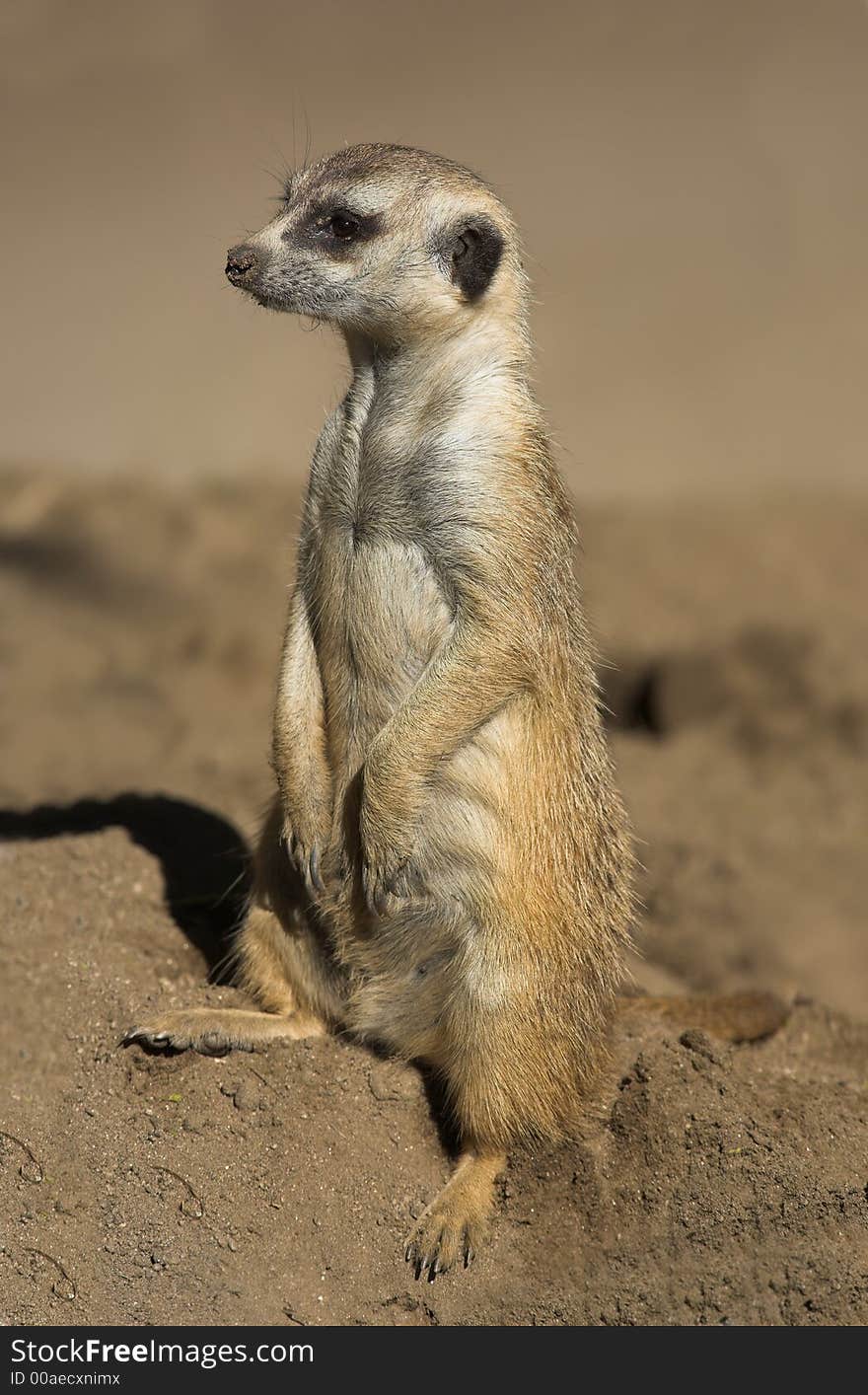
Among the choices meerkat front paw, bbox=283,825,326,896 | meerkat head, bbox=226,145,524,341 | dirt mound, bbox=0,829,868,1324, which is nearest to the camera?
dirt mound, bbox=0,829,868,1324

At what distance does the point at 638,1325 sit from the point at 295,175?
2.66 m

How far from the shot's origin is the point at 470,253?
120 inches

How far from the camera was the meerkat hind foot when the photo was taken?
331 cm

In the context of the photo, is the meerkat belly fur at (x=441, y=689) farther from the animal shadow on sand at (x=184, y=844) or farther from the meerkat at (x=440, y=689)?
the animal shadow on sand at (x=184, y=844)

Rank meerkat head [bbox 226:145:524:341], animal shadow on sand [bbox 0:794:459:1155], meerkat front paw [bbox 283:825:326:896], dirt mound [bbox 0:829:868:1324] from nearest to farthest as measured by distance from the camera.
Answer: dirt mound [bbox 0:829:868:1324] < meerkat head [bbox 226:145:524:341] < meerkat front paw [bbox 283:825:326:896] < animal shadow on sand [bbox 0:794:459:1155]

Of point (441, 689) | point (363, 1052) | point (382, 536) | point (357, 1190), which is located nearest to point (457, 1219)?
point (357, 1190)

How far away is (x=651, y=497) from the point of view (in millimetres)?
8539

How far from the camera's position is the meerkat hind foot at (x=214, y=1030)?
3309 mm

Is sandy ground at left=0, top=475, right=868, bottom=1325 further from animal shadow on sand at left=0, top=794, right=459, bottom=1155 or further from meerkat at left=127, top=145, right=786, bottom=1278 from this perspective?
meerkat at left=127, top=145, right=786, bottom=1278

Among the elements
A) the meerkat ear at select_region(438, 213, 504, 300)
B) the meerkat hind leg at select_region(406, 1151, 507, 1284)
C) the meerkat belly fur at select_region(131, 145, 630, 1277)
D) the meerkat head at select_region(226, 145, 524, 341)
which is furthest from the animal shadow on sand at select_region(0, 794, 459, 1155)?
the meerkat ear at select_region(438, 213, 504, 300)

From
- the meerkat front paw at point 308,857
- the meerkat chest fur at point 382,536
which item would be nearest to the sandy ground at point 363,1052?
the meerkat front paw at point 308,857

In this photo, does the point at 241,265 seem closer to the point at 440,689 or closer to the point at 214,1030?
the point at 440,689

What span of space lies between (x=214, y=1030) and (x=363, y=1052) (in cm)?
37

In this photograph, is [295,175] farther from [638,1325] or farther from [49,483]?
[49,483]
